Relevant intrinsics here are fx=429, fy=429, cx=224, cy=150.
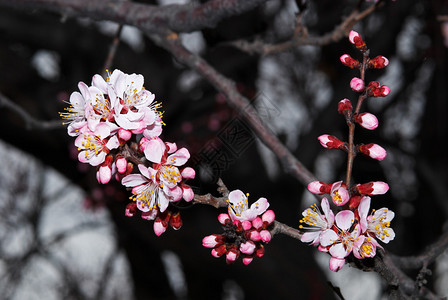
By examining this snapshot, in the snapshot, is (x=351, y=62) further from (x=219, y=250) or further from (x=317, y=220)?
(x=219, y=250)

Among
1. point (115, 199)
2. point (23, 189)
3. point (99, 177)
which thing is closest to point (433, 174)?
point (115, 199)

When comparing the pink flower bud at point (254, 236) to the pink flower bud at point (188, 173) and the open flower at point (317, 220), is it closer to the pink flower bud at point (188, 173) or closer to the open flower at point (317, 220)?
the open flower at point (317, 220)

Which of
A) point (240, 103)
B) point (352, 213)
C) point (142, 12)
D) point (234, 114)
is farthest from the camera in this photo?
point (234, 114)

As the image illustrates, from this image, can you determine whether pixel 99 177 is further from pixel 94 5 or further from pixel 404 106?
pixel 404 106

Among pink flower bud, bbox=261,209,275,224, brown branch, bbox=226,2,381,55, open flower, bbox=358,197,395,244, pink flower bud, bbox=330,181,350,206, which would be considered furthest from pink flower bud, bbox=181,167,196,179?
brown branch, bbox=226,2,381,55

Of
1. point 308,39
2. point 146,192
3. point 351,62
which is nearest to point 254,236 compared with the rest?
point 146,192

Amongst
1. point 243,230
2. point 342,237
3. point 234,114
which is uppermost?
point 342,237

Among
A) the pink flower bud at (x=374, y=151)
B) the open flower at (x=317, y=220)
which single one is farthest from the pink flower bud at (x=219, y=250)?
the pink flower bud at (x=374, y=151)
